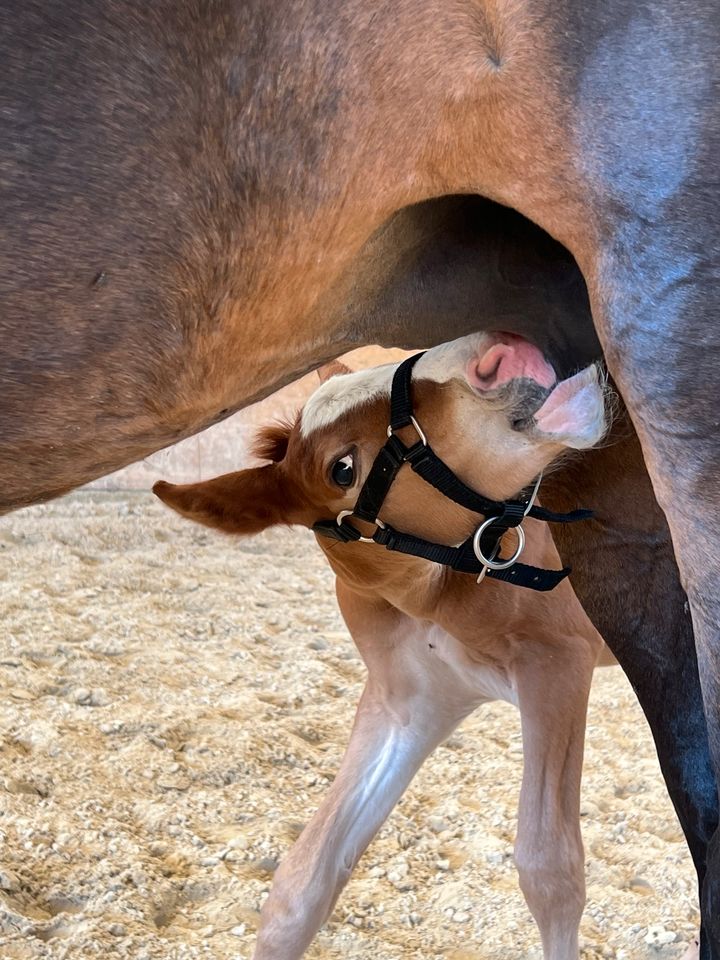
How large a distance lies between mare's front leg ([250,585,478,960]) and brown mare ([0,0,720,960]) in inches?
55.5

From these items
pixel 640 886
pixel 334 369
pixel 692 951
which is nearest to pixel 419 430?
pixel 334 369

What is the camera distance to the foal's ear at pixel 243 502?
2.37 metres

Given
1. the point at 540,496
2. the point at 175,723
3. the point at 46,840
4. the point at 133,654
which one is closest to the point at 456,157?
the point at 540,496

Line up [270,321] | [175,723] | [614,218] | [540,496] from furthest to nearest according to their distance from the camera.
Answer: [175,723], [540,496], [270,321], [614,218]

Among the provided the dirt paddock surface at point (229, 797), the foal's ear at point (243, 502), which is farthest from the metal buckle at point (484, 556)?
the dirt paddock surface at point (229, 797)

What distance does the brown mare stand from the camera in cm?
103

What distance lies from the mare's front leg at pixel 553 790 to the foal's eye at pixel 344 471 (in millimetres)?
622

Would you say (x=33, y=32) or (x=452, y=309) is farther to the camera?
(x=452, y=309)

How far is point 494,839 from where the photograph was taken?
9.92ft

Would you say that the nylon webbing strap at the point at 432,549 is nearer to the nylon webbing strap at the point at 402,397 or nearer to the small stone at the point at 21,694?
the nylon webbing strap at the point at 402,397

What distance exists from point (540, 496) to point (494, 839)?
1270 millimetres

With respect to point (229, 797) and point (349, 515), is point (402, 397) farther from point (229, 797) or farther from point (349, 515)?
point (229, 797)

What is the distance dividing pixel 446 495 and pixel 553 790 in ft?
2.34

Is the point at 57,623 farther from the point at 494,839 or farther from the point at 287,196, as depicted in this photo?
the point at 287,196
